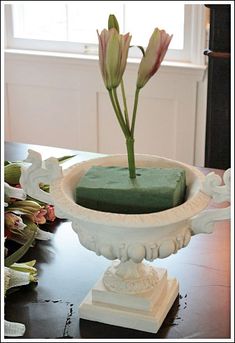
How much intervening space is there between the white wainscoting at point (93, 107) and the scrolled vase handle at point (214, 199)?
2.06m

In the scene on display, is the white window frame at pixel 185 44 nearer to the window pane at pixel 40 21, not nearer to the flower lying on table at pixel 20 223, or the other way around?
the window pane at pixel 40 21

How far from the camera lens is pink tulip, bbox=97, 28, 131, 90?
88 cm

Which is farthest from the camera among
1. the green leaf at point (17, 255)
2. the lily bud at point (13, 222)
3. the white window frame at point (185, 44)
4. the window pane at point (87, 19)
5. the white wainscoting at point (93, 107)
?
the window pane at point (87, 19)

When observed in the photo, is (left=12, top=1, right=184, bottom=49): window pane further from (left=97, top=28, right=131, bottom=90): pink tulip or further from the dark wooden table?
(left=97, top=28, right=131, bottom=90): pink tulip

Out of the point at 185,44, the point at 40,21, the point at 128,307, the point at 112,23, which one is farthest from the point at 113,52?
the point at 40,21

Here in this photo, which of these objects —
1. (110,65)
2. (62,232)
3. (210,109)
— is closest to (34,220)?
(62,232)

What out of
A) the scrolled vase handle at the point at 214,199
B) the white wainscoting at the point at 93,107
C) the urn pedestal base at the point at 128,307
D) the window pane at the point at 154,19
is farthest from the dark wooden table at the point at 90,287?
the window pane at the point at 154,19

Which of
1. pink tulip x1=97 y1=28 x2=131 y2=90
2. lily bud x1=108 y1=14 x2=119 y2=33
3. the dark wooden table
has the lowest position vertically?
the dark wooden table

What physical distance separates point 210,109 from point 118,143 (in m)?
0.95

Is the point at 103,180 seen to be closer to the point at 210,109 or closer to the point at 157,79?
the point at 210,109

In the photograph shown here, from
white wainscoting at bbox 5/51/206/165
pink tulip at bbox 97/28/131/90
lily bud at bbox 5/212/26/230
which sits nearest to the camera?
pink tulip at bbox 97/28/131/90

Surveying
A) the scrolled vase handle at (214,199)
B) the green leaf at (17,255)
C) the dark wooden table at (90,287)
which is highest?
the scrolled vase handle at (214,199)

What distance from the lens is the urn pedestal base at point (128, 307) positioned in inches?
39.6

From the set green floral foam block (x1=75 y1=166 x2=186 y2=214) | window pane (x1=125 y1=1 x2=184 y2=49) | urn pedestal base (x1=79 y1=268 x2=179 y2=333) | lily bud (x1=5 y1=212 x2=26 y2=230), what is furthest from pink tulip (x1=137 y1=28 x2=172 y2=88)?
window pane (x1=125 y1=1 x2=184 y2=49)
